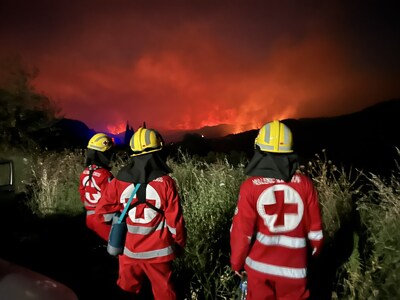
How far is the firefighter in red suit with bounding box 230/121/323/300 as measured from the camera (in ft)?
9.16

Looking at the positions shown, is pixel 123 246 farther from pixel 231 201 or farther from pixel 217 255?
pixel 231 201

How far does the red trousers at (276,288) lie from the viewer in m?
2.81

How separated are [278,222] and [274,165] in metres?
0.46

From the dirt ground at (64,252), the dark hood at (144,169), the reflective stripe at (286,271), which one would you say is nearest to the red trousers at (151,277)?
the dirt ground at (64,252)

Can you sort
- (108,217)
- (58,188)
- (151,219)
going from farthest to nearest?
(58,188) → (108,217) → (151,219)

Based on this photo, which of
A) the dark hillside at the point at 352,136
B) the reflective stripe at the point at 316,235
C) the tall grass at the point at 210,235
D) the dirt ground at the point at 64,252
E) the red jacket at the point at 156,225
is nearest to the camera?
the reflective stripe at the point at 316,235

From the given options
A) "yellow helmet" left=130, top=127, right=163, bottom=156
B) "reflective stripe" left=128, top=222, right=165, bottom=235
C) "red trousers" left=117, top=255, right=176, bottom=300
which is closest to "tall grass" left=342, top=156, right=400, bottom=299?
"red trousers" left=117, top=255, right=176, bottom=300

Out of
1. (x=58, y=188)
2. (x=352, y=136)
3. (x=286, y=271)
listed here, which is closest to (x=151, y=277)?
(x=286, y=271)

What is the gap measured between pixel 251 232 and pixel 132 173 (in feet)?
3.99

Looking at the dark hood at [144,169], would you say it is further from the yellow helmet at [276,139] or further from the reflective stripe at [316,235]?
the reflective stripe at [316,235]

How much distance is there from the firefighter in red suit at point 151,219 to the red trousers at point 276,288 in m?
0.81

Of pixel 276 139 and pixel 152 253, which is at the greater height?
pixel 276 139

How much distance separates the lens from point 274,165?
2.77 meters

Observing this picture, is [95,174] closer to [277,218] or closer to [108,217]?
[108,217]
